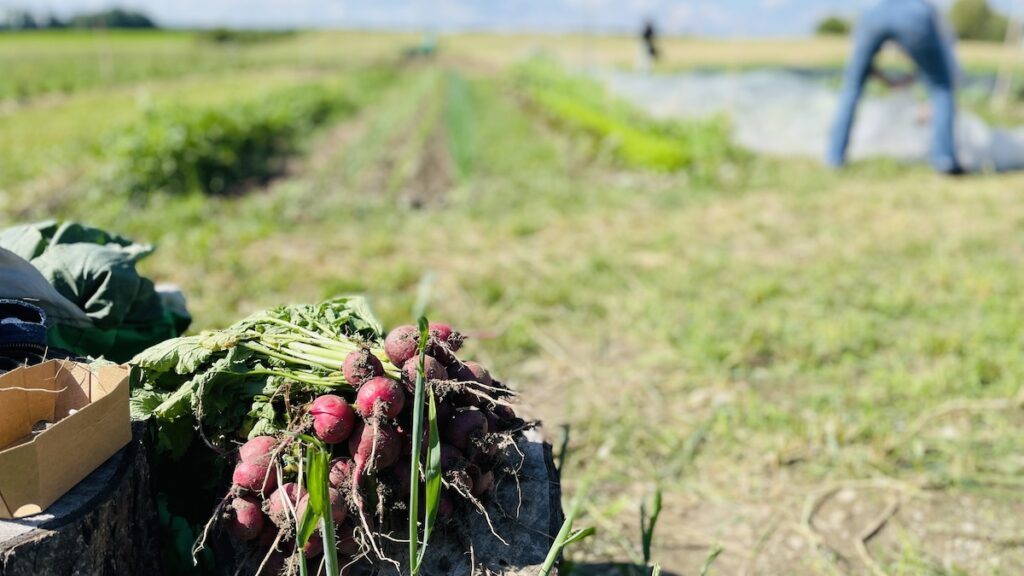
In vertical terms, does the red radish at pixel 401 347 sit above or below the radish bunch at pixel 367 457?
above

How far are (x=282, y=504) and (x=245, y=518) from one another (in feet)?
0.37

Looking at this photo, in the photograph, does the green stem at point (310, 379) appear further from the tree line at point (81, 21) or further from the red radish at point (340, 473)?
the tree line at point (81, 21)

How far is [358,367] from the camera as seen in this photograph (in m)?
Result: 1.76

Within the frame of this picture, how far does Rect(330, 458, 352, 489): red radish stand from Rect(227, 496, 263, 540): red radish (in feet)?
0.64

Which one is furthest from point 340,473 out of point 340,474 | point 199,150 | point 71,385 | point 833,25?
point 833,25

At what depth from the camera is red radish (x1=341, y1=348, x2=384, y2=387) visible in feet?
5.79

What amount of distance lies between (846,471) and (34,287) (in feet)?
11.0

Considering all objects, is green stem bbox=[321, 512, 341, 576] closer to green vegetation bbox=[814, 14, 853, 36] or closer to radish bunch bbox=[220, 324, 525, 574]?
radish bunch bbox=[220, 324, 525, 574]

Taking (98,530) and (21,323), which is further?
(21,323)

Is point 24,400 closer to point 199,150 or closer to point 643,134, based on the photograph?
point 199,150

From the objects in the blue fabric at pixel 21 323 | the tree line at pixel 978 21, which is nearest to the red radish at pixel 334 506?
the blue fabric at pixel 21 323

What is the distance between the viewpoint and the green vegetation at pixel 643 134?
9.82 meters

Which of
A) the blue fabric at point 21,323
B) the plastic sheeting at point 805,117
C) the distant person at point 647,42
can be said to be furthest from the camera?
the distant person at point 647,42

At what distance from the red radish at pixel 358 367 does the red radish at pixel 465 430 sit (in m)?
0.24
